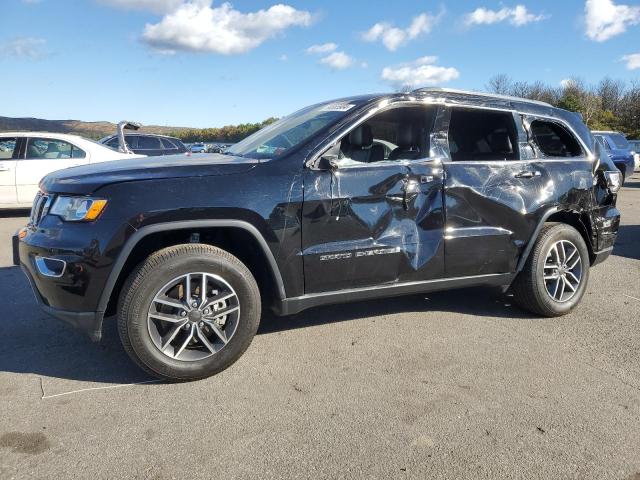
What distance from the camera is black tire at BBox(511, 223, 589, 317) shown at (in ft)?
14.0

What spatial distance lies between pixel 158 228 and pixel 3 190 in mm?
8261

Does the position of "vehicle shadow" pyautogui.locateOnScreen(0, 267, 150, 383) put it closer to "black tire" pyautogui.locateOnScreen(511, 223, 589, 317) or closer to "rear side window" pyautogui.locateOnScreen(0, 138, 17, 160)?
"black tire" pyautogui.locateOnScreen(511, 223, 589, 317)

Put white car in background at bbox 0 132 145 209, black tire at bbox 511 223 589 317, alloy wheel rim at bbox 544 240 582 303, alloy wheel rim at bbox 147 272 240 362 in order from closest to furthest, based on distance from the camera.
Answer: alloy wheel rim at bbox 147 272 240 362 → black tire at bbox 511 223 589 317 → alloy wheel rim at bbox 544 240 582 303 → white car in background at bbox 0 132 145 209

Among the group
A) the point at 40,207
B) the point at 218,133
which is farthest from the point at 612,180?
the point at 218,133

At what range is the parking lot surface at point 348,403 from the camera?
2441mm

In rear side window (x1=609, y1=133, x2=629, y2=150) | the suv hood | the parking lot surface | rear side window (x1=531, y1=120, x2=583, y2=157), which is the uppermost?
rear side window (x1=609, y1=133, x2=629, y2=150)

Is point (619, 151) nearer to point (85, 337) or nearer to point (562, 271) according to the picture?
point (562, 271)

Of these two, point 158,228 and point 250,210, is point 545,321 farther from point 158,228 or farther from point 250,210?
point 158,228

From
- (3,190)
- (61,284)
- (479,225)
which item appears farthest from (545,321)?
(3,190)

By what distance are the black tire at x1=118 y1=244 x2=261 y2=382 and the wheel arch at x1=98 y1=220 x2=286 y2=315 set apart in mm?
112

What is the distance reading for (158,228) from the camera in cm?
306

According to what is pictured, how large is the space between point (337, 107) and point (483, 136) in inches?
53.7

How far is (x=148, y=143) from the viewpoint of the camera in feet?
49.2

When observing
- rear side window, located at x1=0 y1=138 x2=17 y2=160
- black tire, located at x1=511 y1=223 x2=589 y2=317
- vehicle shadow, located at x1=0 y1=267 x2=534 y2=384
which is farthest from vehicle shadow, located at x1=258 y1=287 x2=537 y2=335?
rear side window, located at x1=0 y1=138 x2=17 y2=160
